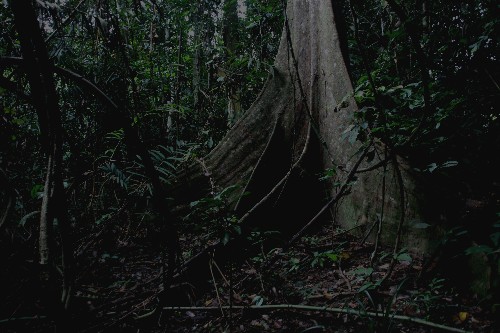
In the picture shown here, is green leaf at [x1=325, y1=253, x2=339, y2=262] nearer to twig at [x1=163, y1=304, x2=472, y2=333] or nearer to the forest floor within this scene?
the forest floor

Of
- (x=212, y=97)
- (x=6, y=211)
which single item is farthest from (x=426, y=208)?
(x=212, y=97)

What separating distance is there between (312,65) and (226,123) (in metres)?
1.99

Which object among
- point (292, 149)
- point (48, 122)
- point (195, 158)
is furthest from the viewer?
point (195, 158)

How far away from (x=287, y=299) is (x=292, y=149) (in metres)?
1.45

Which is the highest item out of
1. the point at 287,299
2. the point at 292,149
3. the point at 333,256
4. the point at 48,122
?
the point at 48,122

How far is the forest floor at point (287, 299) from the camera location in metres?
1.75

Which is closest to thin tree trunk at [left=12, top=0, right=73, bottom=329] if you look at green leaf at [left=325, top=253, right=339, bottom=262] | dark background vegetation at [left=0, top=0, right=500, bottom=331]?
dark background vegetation at [left=0, top=0, right=500, bottom=331]

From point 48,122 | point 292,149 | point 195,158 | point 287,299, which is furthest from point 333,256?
point 48,122

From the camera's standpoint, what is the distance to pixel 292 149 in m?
3.19

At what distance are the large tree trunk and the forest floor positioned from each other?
0.40 m

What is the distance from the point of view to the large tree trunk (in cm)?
302

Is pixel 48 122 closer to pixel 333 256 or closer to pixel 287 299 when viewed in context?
pixel 287 299

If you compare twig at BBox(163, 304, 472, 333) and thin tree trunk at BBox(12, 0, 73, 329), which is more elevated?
thin tree trunk at BBox(12, 0, 73, 329)

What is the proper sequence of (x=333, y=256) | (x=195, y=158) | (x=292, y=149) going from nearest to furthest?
(x=333, y=256)
(x=292, y=149)
(x=195, y=158)
